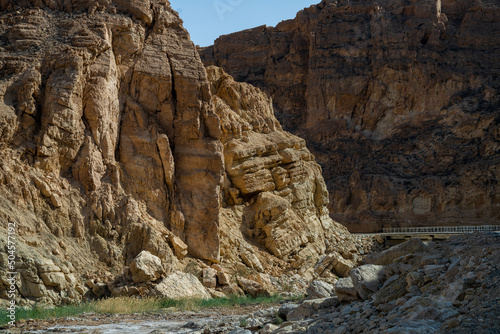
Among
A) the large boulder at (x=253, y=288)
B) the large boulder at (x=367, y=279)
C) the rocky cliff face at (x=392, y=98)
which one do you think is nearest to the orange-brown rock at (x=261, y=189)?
the large boulder at (x=253, y=288)

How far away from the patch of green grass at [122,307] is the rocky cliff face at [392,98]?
40.9 meters

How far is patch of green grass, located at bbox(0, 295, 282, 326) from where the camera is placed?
12.8m

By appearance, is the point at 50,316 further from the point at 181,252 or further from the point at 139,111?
the point at 139,111

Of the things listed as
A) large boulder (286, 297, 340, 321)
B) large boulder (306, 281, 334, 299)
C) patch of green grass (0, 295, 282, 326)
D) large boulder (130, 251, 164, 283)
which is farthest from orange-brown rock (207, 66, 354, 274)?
large boulder (286, 297, 340, 321)

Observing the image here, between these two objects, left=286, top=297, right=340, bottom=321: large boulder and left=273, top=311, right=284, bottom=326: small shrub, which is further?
left=273, top=311, right=284, bottom=326: small shrub

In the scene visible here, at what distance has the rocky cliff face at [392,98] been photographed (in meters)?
55.9

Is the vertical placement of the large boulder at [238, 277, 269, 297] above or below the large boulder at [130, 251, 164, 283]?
below

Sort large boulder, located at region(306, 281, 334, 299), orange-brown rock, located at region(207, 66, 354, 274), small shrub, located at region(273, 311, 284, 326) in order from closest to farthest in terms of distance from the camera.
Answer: small shrub, located at region(273, 311, 284, 326) < large boulder, located at region(306, 281, 334, 299) < orange-brown rock, located at region(207, 66, 354, 274)

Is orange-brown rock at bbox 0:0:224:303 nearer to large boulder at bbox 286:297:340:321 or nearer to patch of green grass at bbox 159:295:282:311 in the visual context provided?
patch of green grass at bbox 159:295:282:311

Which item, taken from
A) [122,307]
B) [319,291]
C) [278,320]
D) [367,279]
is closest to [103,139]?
[122,307]

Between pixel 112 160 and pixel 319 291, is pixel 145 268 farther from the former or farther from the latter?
pixel 319 291

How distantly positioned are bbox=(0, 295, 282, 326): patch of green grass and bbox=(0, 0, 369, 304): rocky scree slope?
1.07 m

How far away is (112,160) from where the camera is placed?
63.8 ft

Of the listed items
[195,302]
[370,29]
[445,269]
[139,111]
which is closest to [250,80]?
[370,29]
